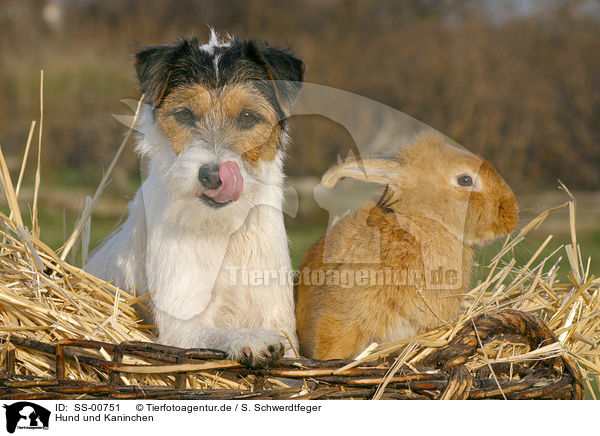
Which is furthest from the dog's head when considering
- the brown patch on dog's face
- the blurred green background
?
the blurred green background

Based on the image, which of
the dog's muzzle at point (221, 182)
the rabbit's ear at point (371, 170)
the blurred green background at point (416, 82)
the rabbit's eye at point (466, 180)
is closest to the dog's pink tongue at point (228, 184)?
the dog's muzzle at point (221, 182)

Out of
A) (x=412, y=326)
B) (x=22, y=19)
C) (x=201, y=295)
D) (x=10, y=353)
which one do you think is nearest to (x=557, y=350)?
(x=412, y=326)

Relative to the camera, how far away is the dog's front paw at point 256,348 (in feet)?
8.12

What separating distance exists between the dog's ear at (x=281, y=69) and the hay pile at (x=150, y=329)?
1.28m

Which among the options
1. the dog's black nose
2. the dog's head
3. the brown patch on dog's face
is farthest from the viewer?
the brown patch on dog's face

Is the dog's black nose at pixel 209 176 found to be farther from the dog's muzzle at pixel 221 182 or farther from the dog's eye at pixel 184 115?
the dog's eye at pixel 184 115

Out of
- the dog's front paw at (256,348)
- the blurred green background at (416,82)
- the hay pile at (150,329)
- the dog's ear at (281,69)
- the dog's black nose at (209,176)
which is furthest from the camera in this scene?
the blurred green background at (416,82)

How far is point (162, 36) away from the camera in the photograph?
10.1 m

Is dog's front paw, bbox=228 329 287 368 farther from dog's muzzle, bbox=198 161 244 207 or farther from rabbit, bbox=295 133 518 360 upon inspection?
dog's muzzle, bbox=198 161 244 207

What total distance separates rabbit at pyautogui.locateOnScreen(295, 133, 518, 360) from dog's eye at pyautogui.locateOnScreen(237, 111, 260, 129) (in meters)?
0.46

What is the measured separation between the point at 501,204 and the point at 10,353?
236 centimetres

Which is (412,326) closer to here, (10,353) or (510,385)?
(510,385)

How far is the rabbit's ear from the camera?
3002 millimetres
